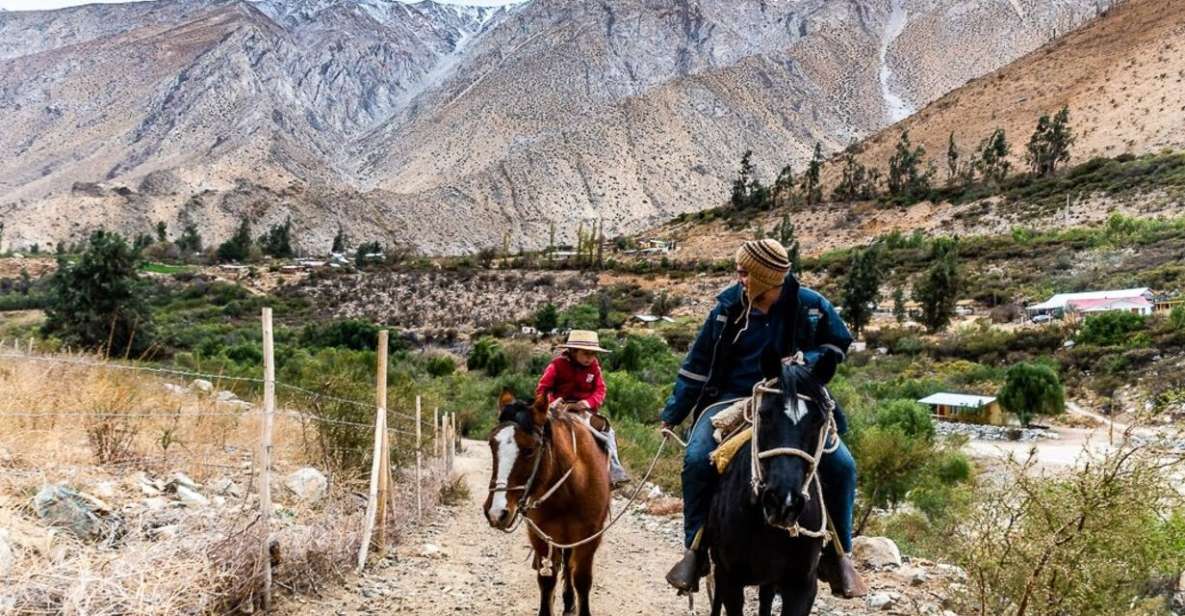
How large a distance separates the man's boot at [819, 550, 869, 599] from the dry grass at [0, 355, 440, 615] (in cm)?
361

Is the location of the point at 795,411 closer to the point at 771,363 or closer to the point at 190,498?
the point at 771,363

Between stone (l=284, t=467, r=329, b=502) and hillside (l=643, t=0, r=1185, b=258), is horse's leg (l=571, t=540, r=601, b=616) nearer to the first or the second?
stone (l=284, t=467, r=329, b=502)

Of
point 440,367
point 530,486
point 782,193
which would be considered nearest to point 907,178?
point 782,193

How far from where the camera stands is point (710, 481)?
15.0ft

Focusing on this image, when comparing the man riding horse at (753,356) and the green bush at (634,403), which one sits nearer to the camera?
the man riding horse at (753,356)

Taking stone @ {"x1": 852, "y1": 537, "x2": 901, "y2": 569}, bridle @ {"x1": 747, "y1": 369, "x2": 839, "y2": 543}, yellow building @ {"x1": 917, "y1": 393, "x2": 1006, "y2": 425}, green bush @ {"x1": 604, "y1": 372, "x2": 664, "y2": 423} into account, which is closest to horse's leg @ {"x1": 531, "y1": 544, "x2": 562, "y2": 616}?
bridle @ {"x1": 747, "y1": 369, "x2": 839, "y2": 543}

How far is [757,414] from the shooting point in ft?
12.5

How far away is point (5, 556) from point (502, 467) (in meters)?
2.70

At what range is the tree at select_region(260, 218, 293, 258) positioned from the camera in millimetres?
95625

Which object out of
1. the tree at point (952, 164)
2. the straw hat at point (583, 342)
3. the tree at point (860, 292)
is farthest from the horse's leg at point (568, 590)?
the tree at point (952, 164)

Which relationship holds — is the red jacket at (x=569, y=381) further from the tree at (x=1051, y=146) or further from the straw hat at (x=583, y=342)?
the tree at (x=1051, y=146)

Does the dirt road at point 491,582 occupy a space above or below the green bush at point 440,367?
above

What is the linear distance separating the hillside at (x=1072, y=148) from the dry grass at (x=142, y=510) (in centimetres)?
6572

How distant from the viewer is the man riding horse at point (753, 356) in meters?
4.37
